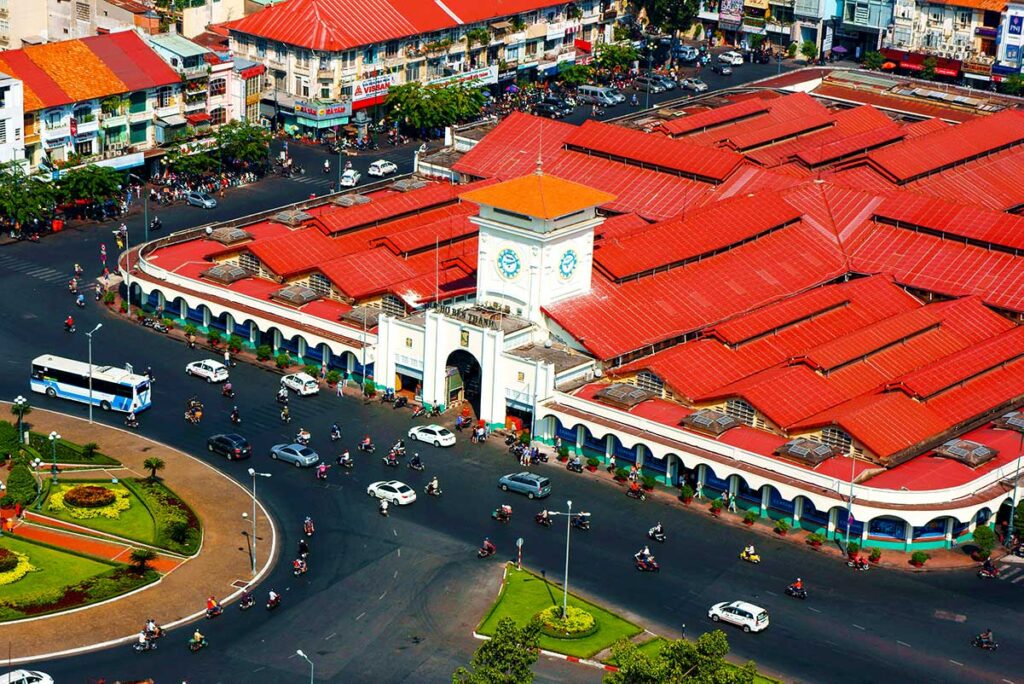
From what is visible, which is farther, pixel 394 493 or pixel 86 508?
pixel 394 493

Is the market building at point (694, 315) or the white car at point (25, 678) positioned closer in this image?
the white car at point (25, 678)

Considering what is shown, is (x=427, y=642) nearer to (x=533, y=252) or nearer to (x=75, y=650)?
(x=75, y=650)

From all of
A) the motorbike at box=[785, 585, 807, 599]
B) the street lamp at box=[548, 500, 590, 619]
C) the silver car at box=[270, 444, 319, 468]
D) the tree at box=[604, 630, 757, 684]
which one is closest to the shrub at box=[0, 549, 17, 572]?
the silver car at box=[270, 444, 319, 468]

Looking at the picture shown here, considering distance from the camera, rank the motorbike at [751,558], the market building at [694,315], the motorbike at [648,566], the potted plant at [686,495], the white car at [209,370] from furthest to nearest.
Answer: the white car at [209,370]
the potted plant at [686,495]
the market building at [694,315]
the motorbike at [751,558]
the motorbike at [648,566]

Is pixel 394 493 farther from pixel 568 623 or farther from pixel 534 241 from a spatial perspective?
pixel 534 241

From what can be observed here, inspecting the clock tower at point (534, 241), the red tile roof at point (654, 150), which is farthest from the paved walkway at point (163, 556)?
the red tile roof at point (654, 150)

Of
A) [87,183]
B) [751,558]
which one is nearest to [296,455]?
[751,558]

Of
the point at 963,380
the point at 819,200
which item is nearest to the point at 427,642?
the point at 963,380

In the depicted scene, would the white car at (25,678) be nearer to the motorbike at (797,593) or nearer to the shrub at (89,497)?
the shrub at (89,497)
